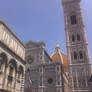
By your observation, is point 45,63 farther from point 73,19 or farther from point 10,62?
point 73,19

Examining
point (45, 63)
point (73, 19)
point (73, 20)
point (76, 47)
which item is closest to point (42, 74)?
point (45, 63)

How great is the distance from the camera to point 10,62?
1542cm

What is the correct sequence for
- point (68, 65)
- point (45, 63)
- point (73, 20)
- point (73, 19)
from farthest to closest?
point (73, 19) < point (73, 20) < point (68, 65) < point (45, 63)

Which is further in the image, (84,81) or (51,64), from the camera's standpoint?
(84,81)

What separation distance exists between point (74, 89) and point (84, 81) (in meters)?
3.55

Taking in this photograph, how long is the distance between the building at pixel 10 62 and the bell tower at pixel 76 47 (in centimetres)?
2066

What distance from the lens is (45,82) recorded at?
28625 millimetres

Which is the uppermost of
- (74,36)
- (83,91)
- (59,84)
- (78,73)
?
(74,36)

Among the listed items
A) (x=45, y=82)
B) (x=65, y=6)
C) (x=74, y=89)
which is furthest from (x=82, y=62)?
(x=65, y=6)

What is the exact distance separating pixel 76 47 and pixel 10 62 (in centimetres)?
2771

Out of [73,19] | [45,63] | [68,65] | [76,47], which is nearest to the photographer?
[45,63]

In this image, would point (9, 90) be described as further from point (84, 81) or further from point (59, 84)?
point (84, 81)

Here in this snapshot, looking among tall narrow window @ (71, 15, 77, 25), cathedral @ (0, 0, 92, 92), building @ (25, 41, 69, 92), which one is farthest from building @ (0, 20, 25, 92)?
tall narrow window @ (71, 15, 77, 25)

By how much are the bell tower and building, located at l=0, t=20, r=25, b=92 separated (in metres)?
20.7
